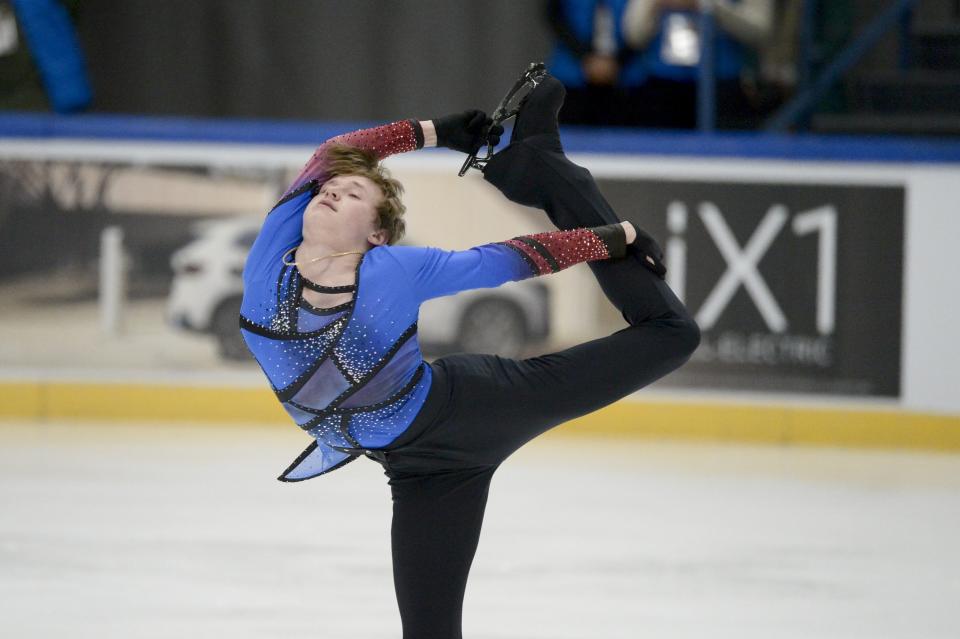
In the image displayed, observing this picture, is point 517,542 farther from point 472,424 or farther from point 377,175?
point 377,175

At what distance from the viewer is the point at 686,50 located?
6.52 meters

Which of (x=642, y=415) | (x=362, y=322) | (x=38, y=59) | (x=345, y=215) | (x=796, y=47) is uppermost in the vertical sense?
(x=345, y=215)

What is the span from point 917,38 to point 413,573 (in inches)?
187

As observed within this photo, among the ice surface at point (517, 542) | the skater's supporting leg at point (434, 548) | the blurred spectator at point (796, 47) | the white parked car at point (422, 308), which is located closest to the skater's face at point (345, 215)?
the skater's supporting leg at point (434, 548)

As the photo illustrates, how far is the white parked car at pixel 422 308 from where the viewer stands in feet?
20.3

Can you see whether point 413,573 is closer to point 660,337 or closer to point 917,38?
point 660,337

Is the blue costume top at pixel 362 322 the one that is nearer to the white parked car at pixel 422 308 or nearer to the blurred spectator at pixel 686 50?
the white parked car at pixel 422 308

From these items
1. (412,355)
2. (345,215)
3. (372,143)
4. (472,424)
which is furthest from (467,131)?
(472,424)

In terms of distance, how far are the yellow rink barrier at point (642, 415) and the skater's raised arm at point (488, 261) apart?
344cm

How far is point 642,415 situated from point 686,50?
1.83m

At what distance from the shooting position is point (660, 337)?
274cm

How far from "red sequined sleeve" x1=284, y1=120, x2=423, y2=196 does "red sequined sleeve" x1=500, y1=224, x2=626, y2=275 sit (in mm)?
377

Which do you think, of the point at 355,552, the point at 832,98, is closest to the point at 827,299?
the point at 832,98

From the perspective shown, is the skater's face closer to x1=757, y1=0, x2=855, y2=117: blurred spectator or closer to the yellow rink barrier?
the yellow rink barrier
